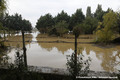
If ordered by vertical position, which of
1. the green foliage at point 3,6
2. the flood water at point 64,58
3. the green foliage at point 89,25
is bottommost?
the flood water at point 64,58

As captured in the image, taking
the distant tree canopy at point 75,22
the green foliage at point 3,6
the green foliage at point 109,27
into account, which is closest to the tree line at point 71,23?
the distant tree canopy at point 75,22

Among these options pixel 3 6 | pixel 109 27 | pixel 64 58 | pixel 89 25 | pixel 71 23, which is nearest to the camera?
pixel 3 6

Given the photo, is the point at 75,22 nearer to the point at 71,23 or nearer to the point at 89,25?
the point at 71,23

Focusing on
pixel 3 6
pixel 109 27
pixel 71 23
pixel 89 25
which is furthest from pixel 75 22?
pixel 3 6

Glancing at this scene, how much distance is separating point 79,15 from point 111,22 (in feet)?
55.0

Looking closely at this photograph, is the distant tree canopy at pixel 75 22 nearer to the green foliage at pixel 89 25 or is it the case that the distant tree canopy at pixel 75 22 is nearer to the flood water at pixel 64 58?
the green foliage at pixel 89 25

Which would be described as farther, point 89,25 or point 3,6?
point 89,25

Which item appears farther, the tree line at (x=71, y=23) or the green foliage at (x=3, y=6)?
the tree line at (x=71, y=23)

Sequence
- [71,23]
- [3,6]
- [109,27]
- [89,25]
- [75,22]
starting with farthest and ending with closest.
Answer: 1. [71,23]
2. [75,22]
3. [89,25]
4. [109,27]
5. [3,6]

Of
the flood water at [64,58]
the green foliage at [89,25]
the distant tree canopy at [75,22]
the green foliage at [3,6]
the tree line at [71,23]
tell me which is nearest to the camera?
the green foliage at [3,6]

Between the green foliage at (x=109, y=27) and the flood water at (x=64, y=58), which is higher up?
the green foliage at (x=109, y=27)

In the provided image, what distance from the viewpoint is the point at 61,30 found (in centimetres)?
2120

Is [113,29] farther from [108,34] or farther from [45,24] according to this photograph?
[45,24]

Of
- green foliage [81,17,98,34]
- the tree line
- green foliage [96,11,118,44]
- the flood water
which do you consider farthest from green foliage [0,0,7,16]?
green foliage [81,17,98,34]
